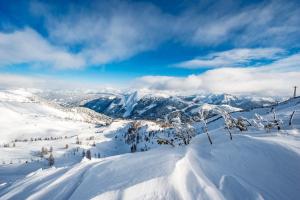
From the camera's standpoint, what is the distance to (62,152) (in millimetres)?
188500

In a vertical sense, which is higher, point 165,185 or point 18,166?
point 165,185

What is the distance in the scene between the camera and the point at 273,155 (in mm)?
9805

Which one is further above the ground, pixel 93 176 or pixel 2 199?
pixel 93 176

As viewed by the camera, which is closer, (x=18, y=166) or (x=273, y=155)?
(x=273, y=155)

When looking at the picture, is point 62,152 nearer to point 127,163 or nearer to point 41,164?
point 41,164

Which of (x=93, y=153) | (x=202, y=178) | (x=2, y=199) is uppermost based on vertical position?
(x=202, y=178)

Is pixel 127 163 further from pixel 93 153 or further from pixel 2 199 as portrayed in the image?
pixel 93 153

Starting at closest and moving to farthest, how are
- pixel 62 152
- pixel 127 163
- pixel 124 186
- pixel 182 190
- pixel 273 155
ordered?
pixel 182 190, pixel 124 186, pixel 273 155, pixel 127 163, pixel 62 152

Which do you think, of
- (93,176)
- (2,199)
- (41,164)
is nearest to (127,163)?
(93,176)

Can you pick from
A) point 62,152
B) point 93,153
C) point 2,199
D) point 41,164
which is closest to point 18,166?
point 41,164

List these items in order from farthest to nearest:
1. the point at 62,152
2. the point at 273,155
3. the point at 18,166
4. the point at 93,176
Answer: the point at 62,152 → the point at 18,166 → the point at 93,176 → the point at 273,155

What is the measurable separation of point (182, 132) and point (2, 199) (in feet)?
43.3

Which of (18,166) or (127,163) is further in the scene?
(18,166)

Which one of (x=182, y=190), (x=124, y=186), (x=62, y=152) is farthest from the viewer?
(x=62, y=152)
